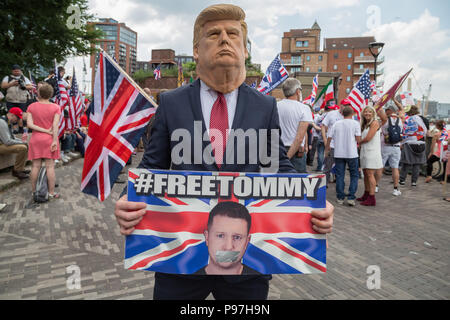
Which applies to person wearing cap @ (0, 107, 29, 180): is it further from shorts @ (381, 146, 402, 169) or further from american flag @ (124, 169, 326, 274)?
shorts @ (381, 146, 402, 169)

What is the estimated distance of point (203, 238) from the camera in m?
1.45

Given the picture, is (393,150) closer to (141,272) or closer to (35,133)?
(141,272)

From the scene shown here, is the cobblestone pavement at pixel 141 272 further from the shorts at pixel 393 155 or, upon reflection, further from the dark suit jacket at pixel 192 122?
the dark suit jacket at pixel 192 122

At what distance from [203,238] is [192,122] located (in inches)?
21.8

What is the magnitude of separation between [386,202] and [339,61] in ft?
281

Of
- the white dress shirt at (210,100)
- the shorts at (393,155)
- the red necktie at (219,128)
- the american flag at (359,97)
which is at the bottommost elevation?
the shorts at (393,155)

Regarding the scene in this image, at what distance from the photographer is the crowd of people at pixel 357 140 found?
5621 mm

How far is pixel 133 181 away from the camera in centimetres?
140

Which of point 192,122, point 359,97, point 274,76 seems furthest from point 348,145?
point 192,122

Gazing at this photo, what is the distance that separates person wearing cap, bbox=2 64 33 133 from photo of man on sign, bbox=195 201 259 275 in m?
10.7

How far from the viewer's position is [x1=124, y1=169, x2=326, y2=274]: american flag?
144 centimetres

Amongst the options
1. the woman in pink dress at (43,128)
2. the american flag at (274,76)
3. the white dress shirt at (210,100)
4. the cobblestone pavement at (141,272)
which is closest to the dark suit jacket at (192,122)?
the white dress shirt at (210,100)

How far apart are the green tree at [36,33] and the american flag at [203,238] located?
712 inches
